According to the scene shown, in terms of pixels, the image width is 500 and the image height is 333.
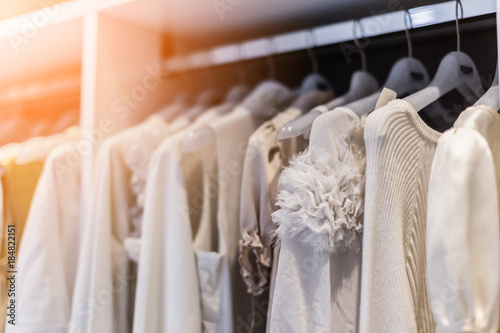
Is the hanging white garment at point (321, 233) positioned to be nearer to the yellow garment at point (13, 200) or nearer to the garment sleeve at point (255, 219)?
the garment sleeve at point (255, 219)

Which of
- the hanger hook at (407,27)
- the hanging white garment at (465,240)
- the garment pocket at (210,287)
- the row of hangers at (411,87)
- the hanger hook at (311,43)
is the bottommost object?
the garment pocket at (210,287)

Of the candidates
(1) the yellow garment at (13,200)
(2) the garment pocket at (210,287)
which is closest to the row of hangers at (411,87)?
(2) the garment pocket at (210,287)

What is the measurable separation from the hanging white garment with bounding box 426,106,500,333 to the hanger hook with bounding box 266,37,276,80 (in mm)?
674

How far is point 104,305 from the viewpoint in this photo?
0.90m

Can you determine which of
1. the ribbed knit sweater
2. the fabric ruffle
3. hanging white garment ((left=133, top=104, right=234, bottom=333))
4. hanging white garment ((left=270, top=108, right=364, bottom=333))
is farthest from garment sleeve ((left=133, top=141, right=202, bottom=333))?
the ribbed knit sweater

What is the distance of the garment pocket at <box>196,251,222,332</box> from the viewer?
0.88 meters

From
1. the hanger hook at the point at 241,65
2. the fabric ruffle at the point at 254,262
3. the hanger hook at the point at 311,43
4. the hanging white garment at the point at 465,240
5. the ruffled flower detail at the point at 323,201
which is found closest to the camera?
the hanging white garment at the point at 465,240

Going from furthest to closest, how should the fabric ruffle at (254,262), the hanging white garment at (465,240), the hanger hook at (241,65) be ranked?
1. the hanger hook at (241,65)
2. the fabric ruffle at (254,262)
3. the hanging white garment at (465,240)

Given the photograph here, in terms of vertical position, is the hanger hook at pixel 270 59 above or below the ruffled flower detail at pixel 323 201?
above

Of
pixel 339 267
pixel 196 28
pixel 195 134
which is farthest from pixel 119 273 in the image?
pixel 196 28

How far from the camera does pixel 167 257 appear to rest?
0.87m

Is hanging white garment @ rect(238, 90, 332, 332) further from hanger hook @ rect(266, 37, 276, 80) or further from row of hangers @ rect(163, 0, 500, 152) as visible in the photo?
hanger hook @ rect(266, 37, 276, 80)

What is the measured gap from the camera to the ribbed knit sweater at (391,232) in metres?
0.63

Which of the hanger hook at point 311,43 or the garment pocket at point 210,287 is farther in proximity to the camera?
the hanger hook at point 311,43
